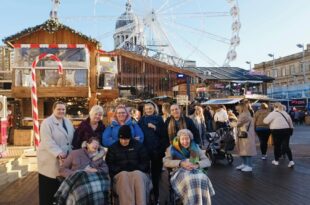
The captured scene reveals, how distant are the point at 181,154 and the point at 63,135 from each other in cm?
170

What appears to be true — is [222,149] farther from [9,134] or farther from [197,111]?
[9,134]

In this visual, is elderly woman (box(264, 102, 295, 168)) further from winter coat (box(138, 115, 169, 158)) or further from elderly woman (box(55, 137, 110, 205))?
elderly woman (box(55, 137, 110, 205))

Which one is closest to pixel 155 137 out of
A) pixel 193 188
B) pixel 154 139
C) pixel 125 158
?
pixel 154 139

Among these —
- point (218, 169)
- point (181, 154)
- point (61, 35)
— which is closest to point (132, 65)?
point (61, 35)

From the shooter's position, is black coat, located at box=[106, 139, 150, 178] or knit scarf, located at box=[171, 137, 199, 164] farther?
knit scarf, located at box=[171, 137, 199, 164]

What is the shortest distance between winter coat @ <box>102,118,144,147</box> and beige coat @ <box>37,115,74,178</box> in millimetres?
565

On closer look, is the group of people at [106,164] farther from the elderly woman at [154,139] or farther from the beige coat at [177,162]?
the elderly woman at [154,139]

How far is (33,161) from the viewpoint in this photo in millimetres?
11531

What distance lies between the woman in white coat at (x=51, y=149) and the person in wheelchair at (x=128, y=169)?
67 centimetres

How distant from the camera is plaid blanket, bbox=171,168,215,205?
5.57 m

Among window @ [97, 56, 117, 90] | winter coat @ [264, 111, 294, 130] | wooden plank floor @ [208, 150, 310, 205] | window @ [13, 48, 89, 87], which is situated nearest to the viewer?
wooden plank floor @ [208, 150, 310, 205]

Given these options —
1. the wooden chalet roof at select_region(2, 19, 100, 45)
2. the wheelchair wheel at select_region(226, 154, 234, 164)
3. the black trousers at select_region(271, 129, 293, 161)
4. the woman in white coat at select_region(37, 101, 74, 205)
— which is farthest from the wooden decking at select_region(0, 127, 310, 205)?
the wooden chalet roof at select_region(2, 19, 100, 45)

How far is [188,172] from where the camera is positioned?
5.74 metres

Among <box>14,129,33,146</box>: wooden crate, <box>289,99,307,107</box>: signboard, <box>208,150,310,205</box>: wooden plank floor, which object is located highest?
<box>289,99,307,107</box>: signboard
